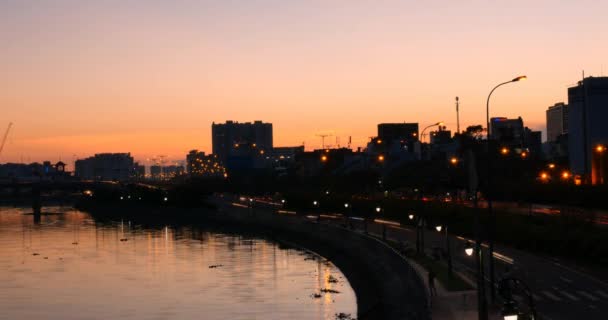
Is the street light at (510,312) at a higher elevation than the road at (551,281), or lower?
higher

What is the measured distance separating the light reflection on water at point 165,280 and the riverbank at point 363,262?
5.68 feet

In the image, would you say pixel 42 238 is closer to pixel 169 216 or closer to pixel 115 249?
pixel 115 249

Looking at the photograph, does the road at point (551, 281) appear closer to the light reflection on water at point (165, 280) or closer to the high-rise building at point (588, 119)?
the light reflection on water at point (165, 280)

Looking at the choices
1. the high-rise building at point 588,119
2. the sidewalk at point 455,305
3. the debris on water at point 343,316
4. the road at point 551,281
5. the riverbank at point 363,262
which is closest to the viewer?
the sidewalk at point 455,305

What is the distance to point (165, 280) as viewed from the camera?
75.3 m

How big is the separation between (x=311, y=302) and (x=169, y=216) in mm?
129651

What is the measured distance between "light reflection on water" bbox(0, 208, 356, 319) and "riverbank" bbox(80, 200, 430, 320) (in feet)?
5.68

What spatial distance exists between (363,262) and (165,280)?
19.9 meters

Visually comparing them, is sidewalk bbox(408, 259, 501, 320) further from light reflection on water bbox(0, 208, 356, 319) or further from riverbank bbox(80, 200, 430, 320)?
light reflection on water bbox(0, 208, 356, 319)

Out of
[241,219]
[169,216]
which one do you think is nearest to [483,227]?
[241,219]

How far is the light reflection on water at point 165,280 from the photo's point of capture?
5738 cm

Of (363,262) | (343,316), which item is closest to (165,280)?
(363,262)

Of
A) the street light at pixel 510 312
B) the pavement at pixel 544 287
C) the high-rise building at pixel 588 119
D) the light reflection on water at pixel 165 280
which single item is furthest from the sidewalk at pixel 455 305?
the high-rise building at pixel 588 119

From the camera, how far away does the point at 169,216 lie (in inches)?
7254
